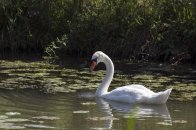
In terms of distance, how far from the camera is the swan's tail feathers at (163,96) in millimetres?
12344

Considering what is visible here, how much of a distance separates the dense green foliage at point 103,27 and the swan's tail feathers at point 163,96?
20.5 ft

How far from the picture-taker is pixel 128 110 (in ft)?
39.6

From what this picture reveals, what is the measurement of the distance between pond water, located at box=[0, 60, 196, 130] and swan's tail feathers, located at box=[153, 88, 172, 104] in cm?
16

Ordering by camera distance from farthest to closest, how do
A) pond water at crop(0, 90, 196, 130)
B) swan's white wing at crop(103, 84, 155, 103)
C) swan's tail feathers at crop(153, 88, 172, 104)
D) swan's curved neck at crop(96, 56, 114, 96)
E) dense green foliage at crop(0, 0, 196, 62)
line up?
dense green foliage at crop(0, 0, 196, 62) < swan's curved neck at crop(96, 56, 114, 96) < swan's white wing at crop(103, 84, 155, 103) < swan's tail feathers at crop(153, 88, 172, 104) < pond water at crop(0, 90, 196, 130)

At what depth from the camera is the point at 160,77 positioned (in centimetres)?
1578

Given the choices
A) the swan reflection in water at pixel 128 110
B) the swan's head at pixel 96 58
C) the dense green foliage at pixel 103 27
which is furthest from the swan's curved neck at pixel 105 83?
the dense green foliage at pixel 103 27

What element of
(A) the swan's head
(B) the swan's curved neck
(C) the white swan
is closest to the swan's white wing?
(C) the white swan

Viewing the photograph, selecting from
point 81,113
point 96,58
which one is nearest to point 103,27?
point 96,58

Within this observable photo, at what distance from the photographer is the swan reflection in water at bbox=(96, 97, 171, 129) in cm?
1128

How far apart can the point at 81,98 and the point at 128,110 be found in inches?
48.2

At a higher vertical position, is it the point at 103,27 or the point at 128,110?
the point at 103,27

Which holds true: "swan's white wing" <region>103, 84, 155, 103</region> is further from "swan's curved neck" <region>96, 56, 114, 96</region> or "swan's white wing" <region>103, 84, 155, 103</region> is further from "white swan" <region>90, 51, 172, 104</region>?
"swan's curved neck" <region>96, 56, 114, 96</region>

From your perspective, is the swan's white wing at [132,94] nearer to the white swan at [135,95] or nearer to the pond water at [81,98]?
the white swan at [135,95]

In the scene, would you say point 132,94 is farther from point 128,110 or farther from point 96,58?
point 96,58
